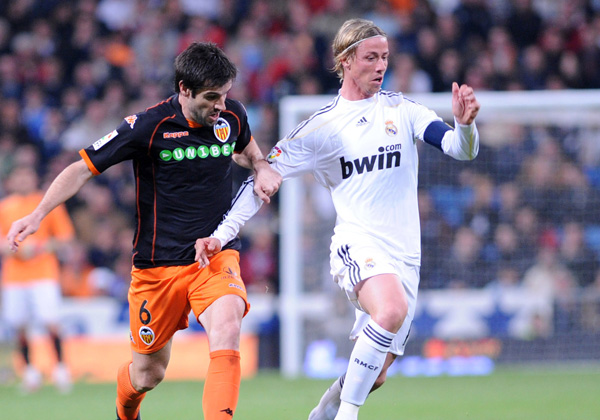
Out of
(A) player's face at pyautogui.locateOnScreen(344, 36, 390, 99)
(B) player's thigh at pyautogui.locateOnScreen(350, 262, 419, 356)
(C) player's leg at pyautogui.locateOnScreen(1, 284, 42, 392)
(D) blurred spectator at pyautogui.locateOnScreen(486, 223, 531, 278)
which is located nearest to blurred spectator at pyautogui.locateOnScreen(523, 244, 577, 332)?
(D) blurred spectator at pyautogui.locateOnScreen(486, 223, 531, 278)

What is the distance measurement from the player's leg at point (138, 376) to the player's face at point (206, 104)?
1419 mm

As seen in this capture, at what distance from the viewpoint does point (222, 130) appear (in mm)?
5617

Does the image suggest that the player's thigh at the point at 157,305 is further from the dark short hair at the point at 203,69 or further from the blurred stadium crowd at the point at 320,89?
the blurred stadium crowd at the point at 320,89

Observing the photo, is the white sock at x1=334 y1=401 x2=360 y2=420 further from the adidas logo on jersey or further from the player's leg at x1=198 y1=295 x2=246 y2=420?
the adidas logo on jersey

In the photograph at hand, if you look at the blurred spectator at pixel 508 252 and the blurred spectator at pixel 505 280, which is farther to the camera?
the blurred spectator at pixel 508 252

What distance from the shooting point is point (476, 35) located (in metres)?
15.3

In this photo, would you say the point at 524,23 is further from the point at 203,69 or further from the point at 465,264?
the point at 203,69

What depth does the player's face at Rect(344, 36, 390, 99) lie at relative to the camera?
225 inches

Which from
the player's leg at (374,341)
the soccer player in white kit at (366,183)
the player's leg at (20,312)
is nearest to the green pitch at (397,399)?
the player's leg at (20,312)

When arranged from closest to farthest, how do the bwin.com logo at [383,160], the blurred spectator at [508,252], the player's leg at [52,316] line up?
the bwin.com logo at [383,160] → the player's leg at [52,316] → the blurred spectator at [508,252]

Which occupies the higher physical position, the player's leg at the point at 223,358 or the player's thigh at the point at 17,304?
the player's thigh at the point at 17,304

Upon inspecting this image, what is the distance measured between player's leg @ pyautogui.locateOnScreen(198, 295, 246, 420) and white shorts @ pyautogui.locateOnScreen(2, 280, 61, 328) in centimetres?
607

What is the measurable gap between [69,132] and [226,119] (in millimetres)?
8860

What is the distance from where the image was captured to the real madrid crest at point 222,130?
5.59m
